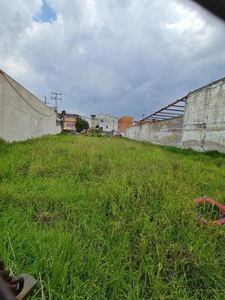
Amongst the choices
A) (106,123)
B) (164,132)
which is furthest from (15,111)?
(106,123)

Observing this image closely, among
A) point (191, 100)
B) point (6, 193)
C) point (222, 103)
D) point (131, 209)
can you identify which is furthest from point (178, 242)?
point (191, 100)

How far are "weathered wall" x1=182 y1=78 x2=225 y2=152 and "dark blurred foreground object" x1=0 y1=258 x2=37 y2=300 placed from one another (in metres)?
6.54

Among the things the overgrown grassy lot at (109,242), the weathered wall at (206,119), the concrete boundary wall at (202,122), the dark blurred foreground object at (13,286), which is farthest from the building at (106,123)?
the dark blurred foreground object at (13,286)

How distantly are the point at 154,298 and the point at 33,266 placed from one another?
2.72 feet

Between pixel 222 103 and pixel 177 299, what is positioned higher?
pixel 222 103

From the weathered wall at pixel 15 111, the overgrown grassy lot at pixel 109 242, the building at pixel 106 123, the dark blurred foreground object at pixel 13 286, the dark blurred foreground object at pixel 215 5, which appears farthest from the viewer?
the building at pixel 106 123

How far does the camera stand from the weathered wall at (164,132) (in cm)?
763

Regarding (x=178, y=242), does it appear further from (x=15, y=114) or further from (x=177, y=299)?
(x=15, y=114)

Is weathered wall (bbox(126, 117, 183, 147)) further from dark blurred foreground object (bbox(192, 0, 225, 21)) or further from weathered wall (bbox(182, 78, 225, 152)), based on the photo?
dark blurred foreground object (bbox(192, 0, 225, 21))

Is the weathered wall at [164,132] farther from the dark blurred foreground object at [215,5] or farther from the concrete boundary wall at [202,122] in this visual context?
the dark blurred foreground object at [215,5]

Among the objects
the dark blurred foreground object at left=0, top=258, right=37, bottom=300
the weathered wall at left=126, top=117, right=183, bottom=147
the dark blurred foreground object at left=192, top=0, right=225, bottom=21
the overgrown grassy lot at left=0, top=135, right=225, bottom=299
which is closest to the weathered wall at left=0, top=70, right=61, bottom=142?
the overgrown grassy lot at left=0, top=135, right=225, bottom=299

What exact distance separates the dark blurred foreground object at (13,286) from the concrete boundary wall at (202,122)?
654 centimetres

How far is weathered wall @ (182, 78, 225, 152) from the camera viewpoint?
16.9ft

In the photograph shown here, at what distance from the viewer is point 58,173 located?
2.42 metres
